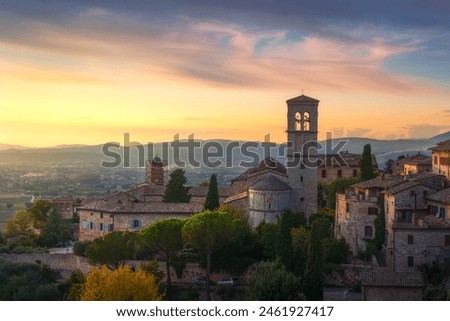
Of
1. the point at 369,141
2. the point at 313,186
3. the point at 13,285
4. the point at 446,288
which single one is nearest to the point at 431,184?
the point at 369,141

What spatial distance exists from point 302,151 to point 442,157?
508 cm

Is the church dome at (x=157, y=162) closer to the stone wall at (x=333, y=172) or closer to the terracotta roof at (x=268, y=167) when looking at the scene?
the terracotta roof at (x=268, y=167)

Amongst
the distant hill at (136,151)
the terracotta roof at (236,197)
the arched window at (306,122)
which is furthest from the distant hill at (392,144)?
the terracotta roof at (236,197)

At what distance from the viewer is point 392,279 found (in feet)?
59.2

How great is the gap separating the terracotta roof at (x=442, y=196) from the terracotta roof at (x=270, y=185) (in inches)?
270

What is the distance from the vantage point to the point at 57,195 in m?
40.2

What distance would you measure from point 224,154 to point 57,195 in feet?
55.7

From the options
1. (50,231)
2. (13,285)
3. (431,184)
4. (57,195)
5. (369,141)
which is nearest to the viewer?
(13,285)

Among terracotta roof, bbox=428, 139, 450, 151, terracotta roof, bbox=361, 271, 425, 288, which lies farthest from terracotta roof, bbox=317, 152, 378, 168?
terracotta roof, bbox=361, 271, 425, 288

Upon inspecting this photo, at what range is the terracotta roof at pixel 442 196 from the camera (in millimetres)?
20953

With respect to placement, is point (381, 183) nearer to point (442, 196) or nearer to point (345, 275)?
point (442, 196)

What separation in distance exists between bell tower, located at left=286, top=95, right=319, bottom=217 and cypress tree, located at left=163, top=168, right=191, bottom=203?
4.90 meters

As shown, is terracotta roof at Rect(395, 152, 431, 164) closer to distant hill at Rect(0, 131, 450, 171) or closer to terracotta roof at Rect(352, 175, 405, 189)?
distant hill at Rect(0, 131, 450, 171)

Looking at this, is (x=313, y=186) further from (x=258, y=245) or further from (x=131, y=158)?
(x=131, y=158)
